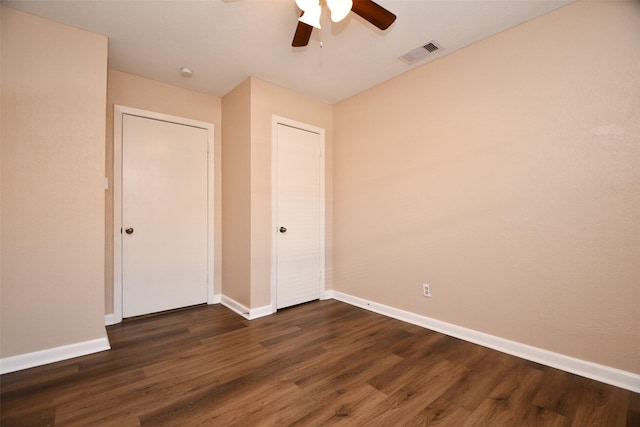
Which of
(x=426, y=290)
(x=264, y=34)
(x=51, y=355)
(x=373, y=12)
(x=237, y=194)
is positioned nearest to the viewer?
(x=373, y=12)

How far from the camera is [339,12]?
1646 mm

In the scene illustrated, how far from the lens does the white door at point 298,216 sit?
3328 mm

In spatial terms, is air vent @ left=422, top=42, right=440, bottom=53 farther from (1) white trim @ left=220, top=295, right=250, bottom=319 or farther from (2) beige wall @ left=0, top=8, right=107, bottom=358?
(1) white trim @ left=220, top=295, right=250, bottom=319

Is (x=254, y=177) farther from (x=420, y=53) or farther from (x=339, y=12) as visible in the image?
(x=420, y=53)

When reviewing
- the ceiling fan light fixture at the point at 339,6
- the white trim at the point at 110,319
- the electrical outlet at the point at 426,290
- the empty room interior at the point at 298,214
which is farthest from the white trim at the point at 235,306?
the ceiling fan light fixture at the point at 339,6

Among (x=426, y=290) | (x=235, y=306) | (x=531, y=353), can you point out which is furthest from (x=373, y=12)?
(x=235, y=306)

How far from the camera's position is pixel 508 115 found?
2.32m

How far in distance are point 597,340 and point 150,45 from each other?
4.26m

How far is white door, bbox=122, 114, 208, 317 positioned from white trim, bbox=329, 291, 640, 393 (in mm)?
2412

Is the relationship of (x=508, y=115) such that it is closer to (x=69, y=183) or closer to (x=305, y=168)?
(x=305, y=168)

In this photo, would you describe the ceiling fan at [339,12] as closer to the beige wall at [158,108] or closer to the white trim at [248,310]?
the beige wall at [158,108]

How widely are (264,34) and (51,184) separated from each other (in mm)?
2088

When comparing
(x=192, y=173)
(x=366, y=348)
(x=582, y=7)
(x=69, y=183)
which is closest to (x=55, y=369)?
(x=69, y=183)

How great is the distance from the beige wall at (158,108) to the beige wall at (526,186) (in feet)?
6.75
